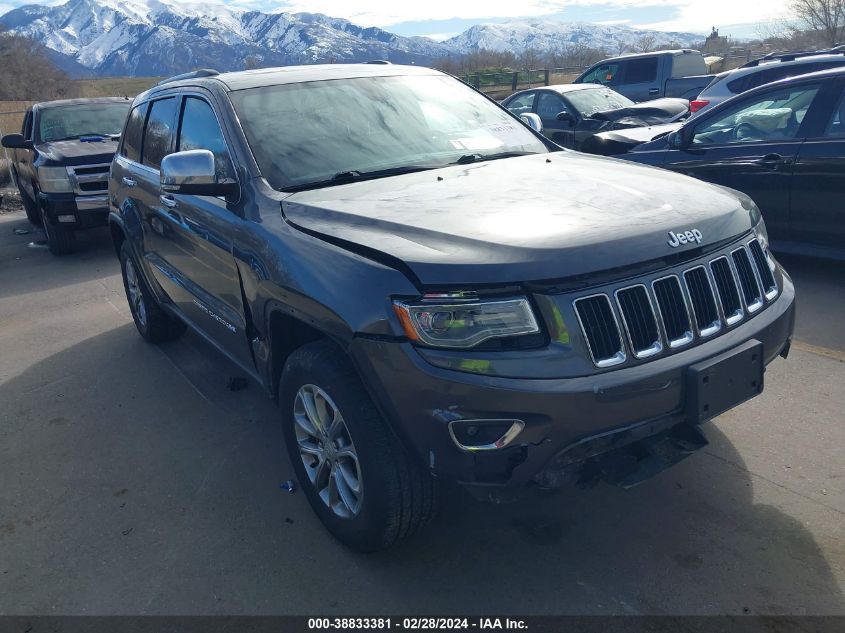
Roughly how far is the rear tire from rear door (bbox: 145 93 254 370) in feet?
2.72

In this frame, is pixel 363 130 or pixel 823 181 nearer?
pixel 363 130

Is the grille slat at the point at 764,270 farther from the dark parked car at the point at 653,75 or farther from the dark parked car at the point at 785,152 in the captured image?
the dark parked car at the point at 653,75

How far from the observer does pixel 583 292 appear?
92.7 inches

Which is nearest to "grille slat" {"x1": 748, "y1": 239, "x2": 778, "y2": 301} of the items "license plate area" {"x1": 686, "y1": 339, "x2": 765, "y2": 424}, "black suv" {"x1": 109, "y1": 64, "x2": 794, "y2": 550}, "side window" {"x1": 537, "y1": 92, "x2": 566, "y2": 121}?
"black suv" {"x1": 109, "y1": 64, "x2": 794, "y2": 550}

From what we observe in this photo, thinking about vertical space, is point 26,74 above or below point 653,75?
above

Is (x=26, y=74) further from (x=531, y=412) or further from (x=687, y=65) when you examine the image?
(x=531, y=412)

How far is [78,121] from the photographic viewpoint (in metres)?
10.3

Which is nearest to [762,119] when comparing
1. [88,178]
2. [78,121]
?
[88,178]

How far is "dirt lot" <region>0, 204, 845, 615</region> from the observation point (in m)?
2.67

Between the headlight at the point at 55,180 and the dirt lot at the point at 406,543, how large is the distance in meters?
5.18

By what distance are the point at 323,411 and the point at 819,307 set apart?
4156 mm

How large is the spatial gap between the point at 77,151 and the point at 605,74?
11030 millimetres

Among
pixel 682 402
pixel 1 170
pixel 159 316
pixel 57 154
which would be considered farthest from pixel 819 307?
pixel 1 170

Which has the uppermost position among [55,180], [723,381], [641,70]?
[641,70]
